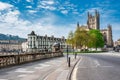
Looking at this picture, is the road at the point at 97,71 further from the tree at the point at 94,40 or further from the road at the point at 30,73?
the tree at the point at 94,40

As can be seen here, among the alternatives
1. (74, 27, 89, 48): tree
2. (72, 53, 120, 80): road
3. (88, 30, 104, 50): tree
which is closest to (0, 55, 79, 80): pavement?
(72, 53, 120, 80): road

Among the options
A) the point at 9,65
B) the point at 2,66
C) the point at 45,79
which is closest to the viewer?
the point at 45,79

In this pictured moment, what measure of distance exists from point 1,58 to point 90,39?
111915mm

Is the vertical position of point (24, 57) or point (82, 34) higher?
point (82, 34)

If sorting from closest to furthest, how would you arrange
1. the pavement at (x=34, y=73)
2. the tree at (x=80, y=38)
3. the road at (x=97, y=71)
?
the road at (x=97, y=71) < the pavement at (x=34, y=73) < the tree at (x=80, y=38)

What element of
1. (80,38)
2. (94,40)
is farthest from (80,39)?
(94,40)

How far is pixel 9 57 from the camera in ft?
90.8

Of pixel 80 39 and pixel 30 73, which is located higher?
pixel 80 39

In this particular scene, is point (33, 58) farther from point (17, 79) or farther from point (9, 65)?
point (17, 79)

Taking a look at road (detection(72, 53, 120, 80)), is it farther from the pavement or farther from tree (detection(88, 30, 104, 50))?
tree (detection(88, 30, 104, 50))

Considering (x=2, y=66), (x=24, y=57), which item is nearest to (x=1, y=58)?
(x=2, y=66)

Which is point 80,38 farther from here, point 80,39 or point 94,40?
point 94,40

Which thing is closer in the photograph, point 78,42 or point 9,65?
point 9,65

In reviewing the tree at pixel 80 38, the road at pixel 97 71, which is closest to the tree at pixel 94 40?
the tree at pixel 80 38
